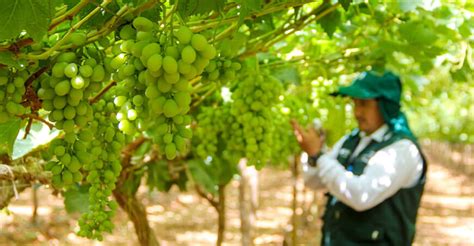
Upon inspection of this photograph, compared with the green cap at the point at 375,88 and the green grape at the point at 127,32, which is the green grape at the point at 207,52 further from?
the green cap at the point at 375,88

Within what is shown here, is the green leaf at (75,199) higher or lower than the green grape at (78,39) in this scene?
lower

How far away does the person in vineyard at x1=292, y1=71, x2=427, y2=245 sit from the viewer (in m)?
2.66

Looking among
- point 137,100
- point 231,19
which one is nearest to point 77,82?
point 137,100

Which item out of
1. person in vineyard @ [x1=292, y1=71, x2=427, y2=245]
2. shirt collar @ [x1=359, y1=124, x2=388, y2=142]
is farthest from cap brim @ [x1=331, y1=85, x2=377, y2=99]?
shirt collar @ [x1=359, y1=124, x2=388, y2=142]

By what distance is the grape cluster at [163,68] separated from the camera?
87cm

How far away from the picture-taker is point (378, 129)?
9.76ft

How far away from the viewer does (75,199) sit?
91.7 inches

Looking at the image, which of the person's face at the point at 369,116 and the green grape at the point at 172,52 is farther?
the person's face at the point at 369,116

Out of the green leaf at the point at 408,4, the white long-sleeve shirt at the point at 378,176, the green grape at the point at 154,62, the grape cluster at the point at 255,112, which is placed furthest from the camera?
the white long-sleeve shirt at the point at 378,176

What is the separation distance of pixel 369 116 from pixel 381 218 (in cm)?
59

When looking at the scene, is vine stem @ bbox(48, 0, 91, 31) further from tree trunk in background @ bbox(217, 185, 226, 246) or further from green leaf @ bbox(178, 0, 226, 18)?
tree trunk in background @ bbox(217, 185, 226, 246)

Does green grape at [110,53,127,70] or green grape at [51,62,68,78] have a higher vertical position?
green grape at [51,62,68,78]

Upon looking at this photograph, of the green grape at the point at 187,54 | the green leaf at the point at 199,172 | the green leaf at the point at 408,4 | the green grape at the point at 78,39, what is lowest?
the green leaf at the point at 199,172

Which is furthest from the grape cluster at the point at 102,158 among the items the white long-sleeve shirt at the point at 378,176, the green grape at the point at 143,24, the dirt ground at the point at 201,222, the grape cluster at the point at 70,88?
the dirt ground at the point at 201,222
